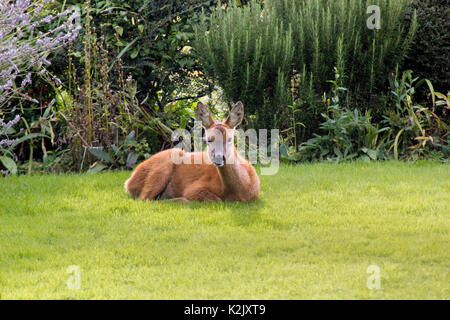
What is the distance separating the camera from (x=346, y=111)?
8.36m

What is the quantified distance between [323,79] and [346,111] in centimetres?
60

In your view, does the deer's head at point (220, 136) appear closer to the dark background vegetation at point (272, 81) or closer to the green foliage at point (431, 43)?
the dark background vegetation at point (272, 81)

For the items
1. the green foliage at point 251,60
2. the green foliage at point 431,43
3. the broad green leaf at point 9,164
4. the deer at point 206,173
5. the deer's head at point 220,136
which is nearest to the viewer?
the deer's head at point 220,136

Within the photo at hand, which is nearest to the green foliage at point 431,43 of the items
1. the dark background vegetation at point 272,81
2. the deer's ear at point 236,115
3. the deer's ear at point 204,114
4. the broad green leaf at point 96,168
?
the dark background vegetation at point 272,81

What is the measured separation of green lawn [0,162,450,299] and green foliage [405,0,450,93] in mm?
2200

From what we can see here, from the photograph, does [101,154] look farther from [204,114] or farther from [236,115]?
[236,115]

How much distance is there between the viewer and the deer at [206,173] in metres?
5.77

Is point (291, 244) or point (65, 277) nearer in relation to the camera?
point (65, 277)

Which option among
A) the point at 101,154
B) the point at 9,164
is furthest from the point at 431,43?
the point at 9,164

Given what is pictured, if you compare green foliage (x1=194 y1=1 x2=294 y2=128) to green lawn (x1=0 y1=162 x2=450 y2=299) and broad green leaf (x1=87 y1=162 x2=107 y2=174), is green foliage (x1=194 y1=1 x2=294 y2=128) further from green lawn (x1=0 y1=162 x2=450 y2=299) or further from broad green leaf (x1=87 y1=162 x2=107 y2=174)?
broad green leaf (x1=87 y1=162 x2=107 y2=174)

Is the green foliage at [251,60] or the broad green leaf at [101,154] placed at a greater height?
the green foliage at [251,60]

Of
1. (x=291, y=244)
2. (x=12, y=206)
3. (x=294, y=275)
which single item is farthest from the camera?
(x=12, y=206)

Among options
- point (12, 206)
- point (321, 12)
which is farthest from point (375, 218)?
point (321, 12)

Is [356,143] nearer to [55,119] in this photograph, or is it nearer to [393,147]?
[393,147]
